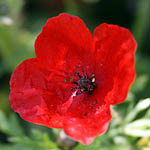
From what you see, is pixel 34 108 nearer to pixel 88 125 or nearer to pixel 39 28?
pixel 88 125

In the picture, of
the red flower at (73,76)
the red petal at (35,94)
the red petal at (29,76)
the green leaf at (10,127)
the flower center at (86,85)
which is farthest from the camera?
the green leaf at (10,127)

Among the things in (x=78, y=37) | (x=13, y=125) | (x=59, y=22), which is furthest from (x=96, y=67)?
(x=13, y=125)

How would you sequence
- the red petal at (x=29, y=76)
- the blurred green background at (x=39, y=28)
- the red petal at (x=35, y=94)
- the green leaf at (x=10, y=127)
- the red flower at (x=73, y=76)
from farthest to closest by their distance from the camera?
the blurred green background at (x=39, y=28) < the green leaf at (x=10, y=127) < the red petal at (x=29, y=76) < the red petal at (x=35, y=94) < the red flower at (x=73, y=76)

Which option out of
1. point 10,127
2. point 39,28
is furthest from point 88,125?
point 39,28

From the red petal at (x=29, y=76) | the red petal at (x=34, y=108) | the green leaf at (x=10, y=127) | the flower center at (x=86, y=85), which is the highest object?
the red petal at (x=29, y=76)

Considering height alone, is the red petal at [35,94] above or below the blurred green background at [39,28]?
above

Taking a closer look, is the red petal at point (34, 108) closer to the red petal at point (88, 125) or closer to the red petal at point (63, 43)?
the red petal at point (88, 125)

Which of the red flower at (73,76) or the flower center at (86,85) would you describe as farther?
the flower center at (86,85)

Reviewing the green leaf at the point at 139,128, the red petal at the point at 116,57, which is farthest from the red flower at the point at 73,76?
the green leaf at the point at 139,128

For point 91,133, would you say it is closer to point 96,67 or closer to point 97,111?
point 97,111

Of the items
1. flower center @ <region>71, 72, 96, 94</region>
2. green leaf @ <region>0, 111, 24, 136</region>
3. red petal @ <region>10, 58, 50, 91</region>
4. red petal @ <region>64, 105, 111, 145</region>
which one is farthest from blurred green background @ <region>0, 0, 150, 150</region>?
red petal @ <region>64, 105, 111, 145</region>
